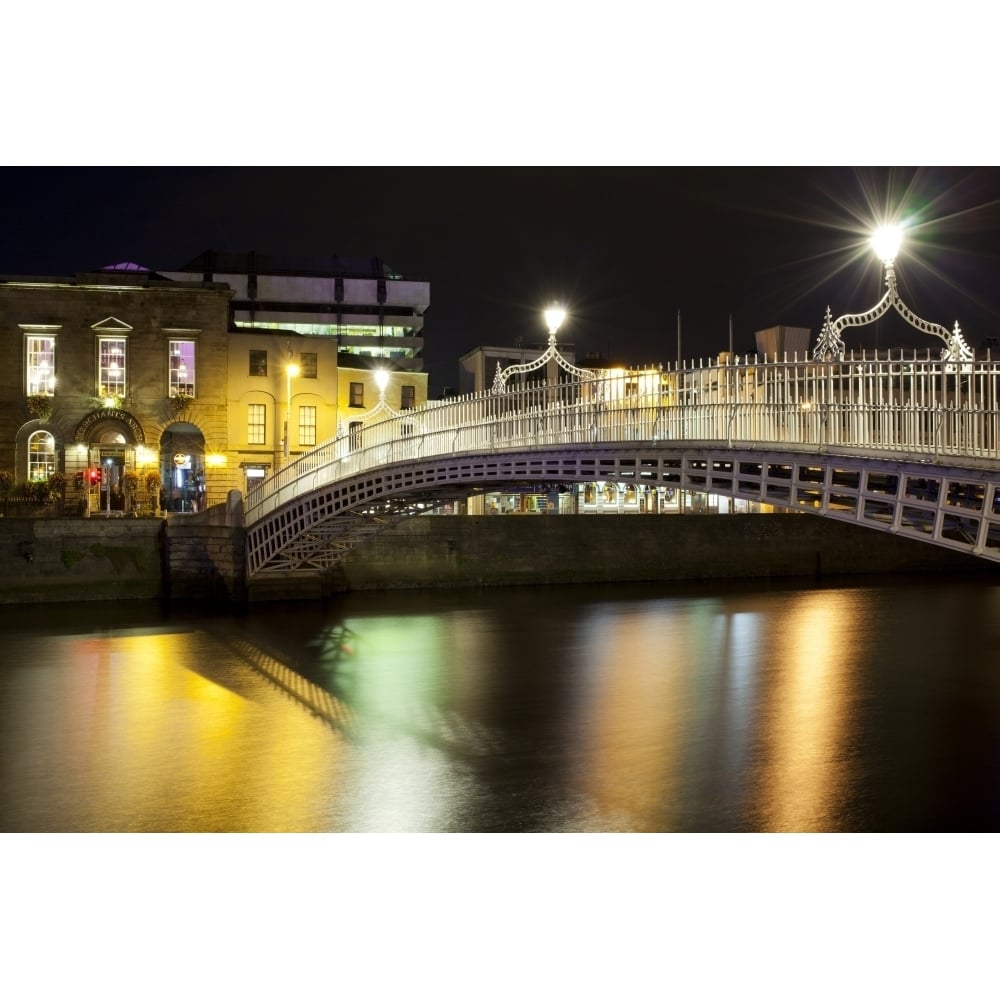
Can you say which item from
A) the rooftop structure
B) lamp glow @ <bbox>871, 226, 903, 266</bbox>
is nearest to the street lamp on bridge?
lamp glow @ <bbox>871, 226, 903, 266</bbox>

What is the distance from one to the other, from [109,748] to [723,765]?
7.19m

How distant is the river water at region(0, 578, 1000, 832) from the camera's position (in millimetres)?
11305

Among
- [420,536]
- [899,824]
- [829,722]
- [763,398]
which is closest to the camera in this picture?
[899,824]

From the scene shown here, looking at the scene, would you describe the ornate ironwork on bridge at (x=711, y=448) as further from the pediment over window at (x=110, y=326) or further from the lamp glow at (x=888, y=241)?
the pediment over window at (x=110, y=326)

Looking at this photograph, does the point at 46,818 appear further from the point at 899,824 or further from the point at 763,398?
the point at 763,398

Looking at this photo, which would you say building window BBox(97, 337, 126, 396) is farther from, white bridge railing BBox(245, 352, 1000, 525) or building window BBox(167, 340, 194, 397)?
white bridge railing BBox(245, 352, 1000, 525)

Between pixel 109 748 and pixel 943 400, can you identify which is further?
pixel 109 748

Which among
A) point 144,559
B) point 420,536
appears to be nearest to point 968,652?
point 420,536

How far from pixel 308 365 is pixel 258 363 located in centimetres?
163

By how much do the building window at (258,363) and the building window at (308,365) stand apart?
1.12 metres

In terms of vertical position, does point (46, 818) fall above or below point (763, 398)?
below

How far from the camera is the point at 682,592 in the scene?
29.4m

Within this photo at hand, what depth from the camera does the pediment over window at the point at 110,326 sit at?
3359 centimetres

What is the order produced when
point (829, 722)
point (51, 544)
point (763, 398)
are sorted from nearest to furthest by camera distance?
1. point (763, 398)
2. point (829, 722)
3. point (51, 544)
